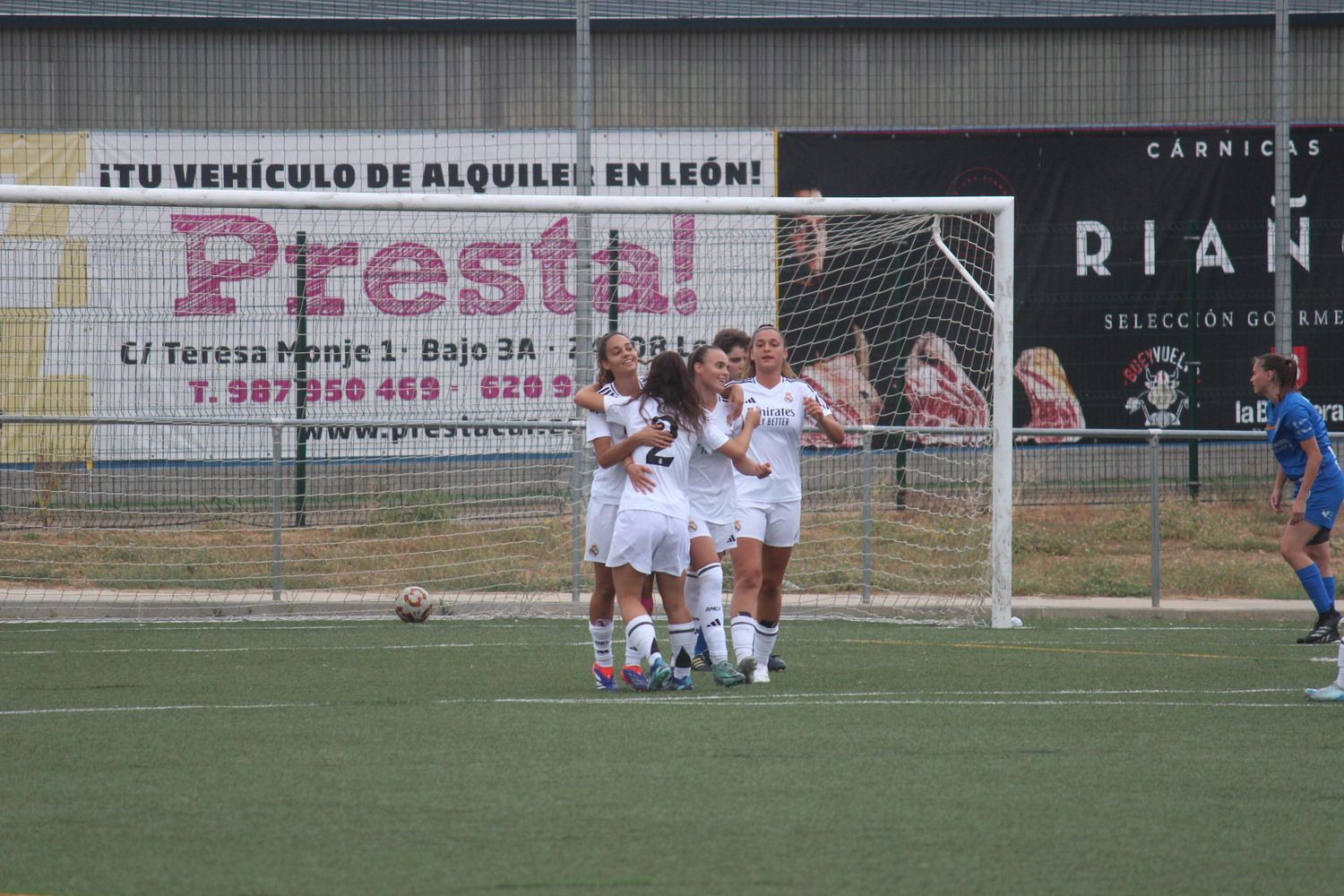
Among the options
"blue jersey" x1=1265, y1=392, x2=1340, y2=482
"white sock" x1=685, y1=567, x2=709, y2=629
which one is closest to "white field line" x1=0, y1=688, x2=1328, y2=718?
"white sock" x1=685, y1=567, x2=709, y2=629

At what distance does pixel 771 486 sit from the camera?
898 centimetres

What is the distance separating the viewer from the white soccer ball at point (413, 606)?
39.8ft

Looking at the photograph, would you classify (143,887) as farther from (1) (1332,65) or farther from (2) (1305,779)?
(1) (1332,65)

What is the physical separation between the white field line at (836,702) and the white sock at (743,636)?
1.78 feet

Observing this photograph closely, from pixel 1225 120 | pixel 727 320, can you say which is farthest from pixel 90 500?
pixel 1225 120

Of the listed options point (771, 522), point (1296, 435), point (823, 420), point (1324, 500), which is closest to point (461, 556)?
point (771, 522)

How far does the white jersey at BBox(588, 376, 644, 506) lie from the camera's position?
8.16 meters

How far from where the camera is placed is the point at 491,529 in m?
13.8

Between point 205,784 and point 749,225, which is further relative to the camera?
point 749,225

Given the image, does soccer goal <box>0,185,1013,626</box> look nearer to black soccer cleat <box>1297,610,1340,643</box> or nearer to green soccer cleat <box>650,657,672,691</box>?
black soccer cleat <box>1297,610,1340,643</box>

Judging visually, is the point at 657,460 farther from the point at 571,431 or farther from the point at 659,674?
the point at 571,431

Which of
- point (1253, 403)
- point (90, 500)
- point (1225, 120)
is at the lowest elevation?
point (90, 500)

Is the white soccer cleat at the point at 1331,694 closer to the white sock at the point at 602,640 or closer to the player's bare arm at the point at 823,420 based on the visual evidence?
the player's bare arm at the point at 823,420

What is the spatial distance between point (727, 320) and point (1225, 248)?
23.5 ft
